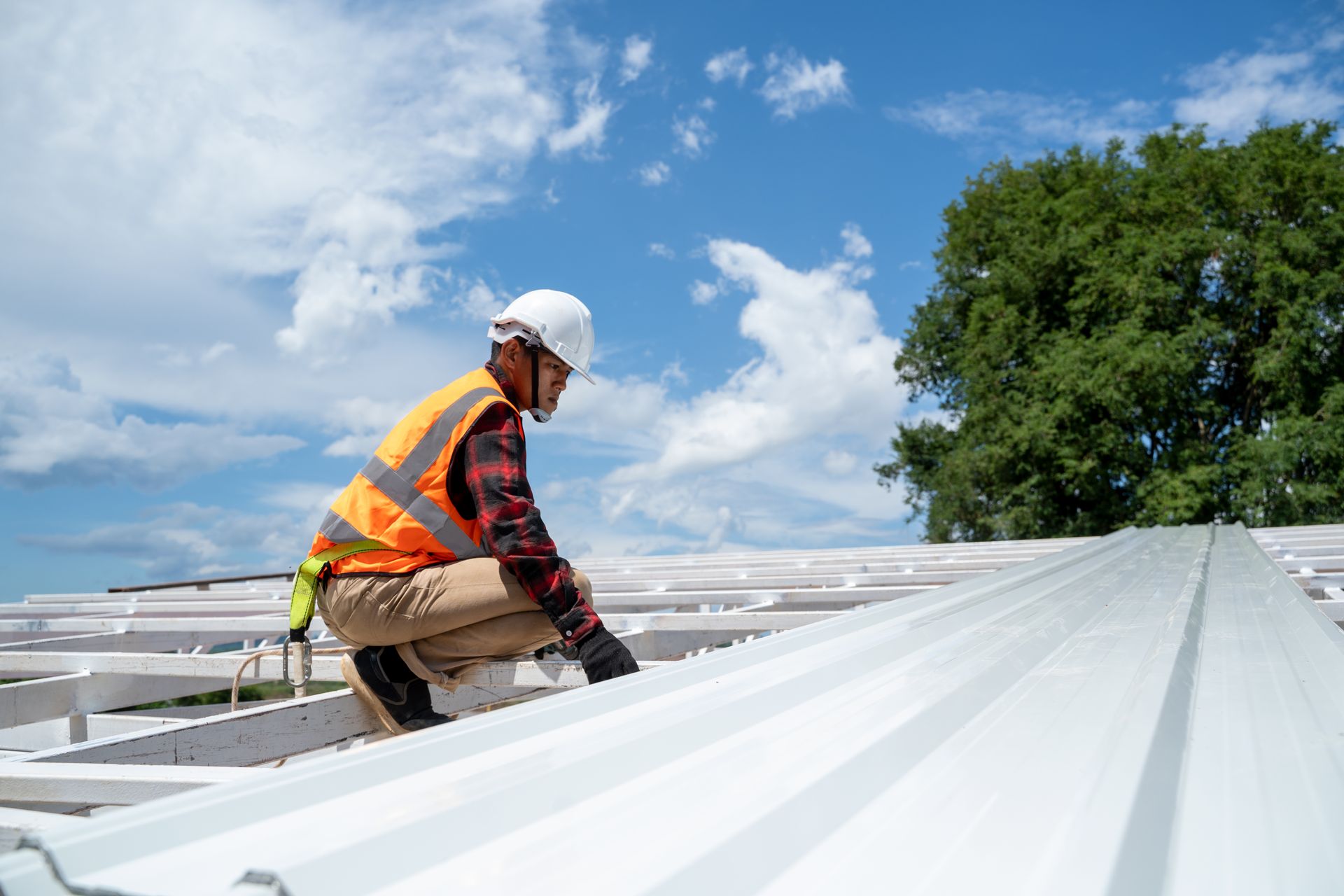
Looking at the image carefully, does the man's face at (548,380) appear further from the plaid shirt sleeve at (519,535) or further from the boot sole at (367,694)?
the boot sole at (367,694)

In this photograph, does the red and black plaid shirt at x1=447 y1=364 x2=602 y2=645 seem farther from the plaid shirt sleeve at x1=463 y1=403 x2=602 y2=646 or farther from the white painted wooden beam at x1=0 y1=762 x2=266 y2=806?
the white painted wooden beam at x1=0 y1=762 x2=266 y2=806

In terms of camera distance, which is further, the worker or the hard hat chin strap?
the hard hat chin strap

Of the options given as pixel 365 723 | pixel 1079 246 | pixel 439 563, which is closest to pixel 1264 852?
pixel 439 563

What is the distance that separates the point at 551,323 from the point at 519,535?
904mm

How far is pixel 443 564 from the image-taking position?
2893mm

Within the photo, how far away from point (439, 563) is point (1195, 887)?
2404 mm

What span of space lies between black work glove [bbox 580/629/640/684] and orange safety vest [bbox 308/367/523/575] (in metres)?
0.66

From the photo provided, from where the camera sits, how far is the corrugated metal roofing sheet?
854 millimetres

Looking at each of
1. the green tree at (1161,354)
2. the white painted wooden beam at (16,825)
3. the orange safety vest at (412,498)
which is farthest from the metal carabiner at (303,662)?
the green tree at (1161,354)

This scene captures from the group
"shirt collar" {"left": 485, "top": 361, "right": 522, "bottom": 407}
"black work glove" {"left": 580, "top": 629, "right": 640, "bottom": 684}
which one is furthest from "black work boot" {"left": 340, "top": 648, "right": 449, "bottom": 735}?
"shirt collar" {"left": 485, "top": 361, "right": 522, "bottom": 407}

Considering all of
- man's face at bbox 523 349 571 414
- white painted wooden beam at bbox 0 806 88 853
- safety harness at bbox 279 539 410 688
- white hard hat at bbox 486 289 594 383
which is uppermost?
white hard hat at bbox 486 289 594 383

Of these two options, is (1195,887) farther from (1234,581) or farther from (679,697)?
(1234,581)

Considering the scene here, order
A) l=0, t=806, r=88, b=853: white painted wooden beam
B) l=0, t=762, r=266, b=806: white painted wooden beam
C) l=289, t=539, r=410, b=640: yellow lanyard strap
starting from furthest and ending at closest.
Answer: l=289, t=539, r=410, b=640: yellow lanyard strap → l=0, t=762, r=266, b=806: white painted wooden beam → l=0, t=806, r=88, b=853: white painted wooden beam

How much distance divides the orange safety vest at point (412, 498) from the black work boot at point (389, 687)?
30 centimetres
